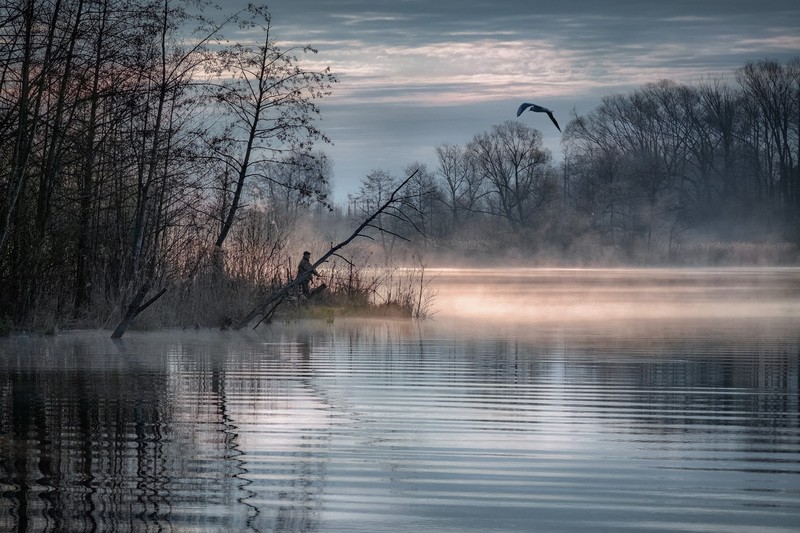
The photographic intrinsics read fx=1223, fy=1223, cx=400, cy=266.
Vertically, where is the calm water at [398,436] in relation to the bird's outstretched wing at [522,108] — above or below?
below

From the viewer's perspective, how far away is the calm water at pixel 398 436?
20.2 ft

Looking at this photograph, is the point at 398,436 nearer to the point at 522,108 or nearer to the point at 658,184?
the point at 522,108

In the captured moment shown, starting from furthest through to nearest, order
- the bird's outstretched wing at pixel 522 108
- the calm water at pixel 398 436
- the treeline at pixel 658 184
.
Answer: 1. the treeline at pixel 658 184
2. the bird's outstretched wing at pixel 522 108
3. the calm water at pixel 398 436

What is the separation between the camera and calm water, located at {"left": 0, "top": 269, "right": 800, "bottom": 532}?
616 cm

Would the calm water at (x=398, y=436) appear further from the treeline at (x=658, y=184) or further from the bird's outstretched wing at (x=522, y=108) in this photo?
the treeline at (x=658, y=184)

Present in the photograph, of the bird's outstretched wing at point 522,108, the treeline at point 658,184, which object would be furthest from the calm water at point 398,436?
the treeline at point 658,184

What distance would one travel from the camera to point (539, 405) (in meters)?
10.6

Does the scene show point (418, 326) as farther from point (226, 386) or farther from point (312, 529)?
point (312, 529)

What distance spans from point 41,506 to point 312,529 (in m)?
1.45

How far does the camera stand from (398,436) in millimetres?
8695

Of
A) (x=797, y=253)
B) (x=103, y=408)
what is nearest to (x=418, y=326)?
(x=103, y=408)

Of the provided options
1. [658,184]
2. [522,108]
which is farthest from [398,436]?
[658,184]

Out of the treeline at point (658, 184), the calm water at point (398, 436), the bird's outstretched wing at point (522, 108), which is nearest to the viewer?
the calm water at point (398, 436)

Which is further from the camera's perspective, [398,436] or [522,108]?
[522,108]
